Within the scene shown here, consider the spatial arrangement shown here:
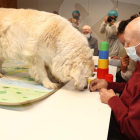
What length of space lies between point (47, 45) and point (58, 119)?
0.66m

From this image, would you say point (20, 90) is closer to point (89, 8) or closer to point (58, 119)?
point (58, 119)

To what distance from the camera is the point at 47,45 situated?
4.19ft

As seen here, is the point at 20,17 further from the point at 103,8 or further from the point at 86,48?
the point at 103,8

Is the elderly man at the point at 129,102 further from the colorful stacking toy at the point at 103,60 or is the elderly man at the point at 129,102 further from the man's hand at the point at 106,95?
the colorful stacking toy at the point at 103,60

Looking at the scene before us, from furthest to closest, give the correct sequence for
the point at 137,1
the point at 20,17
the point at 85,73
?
the point at 137,1 → the point at 20,17 → the point at 85,73

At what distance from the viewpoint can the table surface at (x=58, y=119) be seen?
68cm

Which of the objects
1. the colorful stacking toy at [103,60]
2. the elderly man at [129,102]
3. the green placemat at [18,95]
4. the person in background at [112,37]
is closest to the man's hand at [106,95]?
the elderly man at [129,102]

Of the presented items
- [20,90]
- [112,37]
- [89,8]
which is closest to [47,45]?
[20,90]

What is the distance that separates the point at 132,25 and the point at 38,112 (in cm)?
72

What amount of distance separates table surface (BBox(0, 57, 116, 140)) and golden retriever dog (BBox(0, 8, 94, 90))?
9.4 inches

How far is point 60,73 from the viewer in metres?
1.29

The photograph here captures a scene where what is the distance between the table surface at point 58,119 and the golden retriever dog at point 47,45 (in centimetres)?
24

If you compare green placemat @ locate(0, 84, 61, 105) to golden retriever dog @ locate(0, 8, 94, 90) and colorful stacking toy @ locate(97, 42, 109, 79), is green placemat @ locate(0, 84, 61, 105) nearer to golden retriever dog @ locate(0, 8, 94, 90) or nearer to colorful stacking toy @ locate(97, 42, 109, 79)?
golden retriever dog @ locate(0, 8, 94, 90)

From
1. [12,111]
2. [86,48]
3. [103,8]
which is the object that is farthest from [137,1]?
[12,111]
